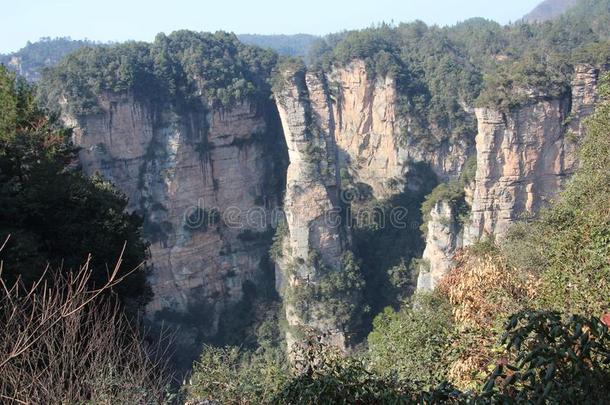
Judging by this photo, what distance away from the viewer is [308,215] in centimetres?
2006

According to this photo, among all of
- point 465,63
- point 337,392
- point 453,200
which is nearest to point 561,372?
point 337,392

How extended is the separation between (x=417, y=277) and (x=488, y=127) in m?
5.70

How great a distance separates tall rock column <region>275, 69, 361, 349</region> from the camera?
65.1 feet

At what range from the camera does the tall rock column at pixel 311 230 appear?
65.1 ft

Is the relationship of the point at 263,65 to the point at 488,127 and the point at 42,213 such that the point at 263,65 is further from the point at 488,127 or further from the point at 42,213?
the point at 42,213

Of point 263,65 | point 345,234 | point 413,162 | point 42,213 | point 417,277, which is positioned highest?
point 263,65

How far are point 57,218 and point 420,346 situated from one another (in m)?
4.30

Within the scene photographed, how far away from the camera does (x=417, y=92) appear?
74.2 feet

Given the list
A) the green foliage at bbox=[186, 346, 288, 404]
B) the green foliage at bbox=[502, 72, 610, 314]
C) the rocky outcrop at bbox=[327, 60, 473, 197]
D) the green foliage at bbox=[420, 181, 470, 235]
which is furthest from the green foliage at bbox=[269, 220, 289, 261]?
the green foliage at bbox=[186, 346, 288, 404]

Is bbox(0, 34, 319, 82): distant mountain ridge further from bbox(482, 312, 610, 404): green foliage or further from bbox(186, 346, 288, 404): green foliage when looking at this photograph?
bbox(482, 312, 610, 404): green foliage

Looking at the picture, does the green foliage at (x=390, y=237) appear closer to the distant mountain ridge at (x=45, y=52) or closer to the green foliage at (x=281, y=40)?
the distant mountain ridge at (x=45, y=52)

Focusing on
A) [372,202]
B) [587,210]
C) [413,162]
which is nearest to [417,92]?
[413,162]

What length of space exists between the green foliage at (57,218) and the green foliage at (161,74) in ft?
41.7

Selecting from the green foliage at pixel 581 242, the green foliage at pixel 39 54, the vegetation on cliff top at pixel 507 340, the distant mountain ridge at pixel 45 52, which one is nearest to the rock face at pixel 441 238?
the vegetation on cliff top at pixel 507 340
